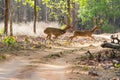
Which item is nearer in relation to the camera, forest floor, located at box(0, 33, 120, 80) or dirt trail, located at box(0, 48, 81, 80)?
dirt trail, located at box(0, 48, 81, 80)

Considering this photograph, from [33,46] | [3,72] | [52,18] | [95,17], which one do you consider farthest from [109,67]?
[52,18]

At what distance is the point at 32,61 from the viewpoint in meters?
16.0

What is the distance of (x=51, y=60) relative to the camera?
16.4 meters

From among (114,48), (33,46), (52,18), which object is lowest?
(52,18)

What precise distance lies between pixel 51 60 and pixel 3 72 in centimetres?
413

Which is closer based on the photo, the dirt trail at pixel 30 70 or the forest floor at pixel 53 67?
the dirt trail at pixel 30 70

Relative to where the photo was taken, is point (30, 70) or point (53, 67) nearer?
point (30, 70)

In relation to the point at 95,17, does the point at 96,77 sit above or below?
above

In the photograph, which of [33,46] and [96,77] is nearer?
[96,77]

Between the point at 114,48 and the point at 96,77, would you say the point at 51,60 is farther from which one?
the point at 96,77

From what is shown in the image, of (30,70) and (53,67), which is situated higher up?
(30,70)

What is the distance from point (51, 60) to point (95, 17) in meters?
42.5

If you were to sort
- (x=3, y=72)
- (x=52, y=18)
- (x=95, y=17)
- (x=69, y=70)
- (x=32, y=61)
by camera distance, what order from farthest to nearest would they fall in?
(x=52, y=18) → (x=95, y=17) → (x=32, y=61) → (x=69, y=70) → (x=3, y=72)

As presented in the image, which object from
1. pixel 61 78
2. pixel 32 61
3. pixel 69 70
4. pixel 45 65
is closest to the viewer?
pixel 61 78
